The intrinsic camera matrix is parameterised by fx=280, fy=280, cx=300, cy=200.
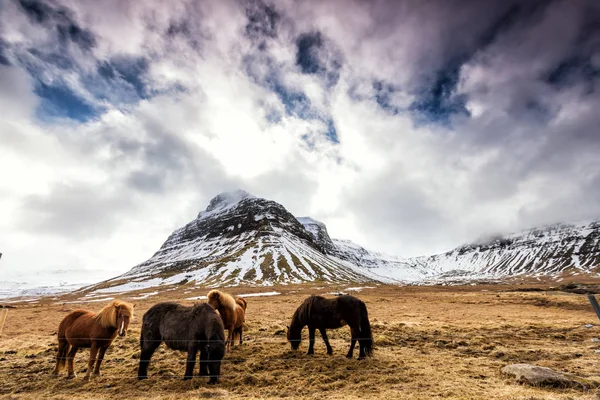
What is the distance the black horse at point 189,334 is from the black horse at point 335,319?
4.51 meters

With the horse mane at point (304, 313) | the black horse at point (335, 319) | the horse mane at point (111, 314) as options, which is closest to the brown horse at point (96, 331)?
the horse mane at point (111, 314)

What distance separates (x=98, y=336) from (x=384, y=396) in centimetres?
968

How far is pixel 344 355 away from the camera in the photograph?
39.3ft

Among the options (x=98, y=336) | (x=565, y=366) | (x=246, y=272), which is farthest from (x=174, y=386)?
(x=246, y=272)

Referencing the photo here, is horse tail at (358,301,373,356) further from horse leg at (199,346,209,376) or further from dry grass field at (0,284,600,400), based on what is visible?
horse leg at (199,346,209,376)

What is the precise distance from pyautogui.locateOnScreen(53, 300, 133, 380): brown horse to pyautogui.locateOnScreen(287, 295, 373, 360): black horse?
269 inches

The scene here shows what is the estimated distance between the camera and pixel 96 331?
390 inches

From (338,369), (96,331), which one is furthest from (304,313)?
Answer: (96,331)

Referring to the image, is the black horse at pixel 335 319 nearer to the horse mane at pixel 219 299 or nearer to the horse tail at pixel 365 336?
the horse tail at pixel 365 336

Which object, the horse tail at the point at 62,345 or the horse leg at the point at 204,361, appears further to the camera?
the horse tail at the point at 62,345

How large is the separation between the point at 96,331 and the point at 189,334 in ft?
Result: 12.2

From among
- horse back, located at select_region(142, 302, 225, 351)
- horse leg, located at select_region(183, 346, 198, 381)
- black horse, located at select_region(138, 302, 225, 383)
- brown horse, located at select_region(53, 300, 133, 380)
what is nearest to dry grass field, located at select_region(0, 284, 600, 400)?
horse leg, located at select_region(183, 346, 198, 381)

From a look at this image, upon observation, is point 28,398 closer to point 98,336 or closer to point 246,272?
point 98,336

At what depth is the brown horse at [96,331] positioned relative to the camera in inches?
388
